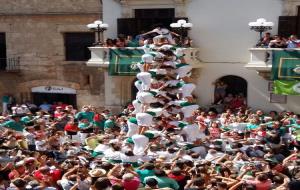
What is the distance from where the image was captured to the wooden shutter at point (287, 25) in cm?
2086

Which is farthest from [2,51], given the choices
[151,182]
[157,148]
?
[151,182]

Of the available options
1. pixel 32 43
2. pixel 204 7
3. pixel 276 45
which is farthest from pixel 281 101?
pixel 32 43

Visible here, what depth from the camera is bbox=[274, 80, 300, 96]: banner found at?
768 inches

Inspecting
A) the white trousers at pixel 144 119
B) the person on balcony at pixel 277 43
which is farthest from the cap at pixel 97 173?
the person on balcony at pixel 277 43

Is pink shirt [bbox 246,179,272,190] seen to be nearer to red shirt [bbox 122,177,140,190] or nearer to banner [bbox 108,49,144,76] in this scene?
red shirt [bbox 122,177,140,190]

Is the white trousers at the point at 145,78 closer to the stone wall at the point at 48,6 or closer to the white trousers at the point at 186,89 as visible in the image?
the white trousers at the point at 186,89

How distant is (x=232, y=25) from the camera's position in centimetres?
2202

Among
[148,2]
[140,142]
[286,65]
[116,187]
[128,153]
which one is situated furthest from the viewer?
[148,2]

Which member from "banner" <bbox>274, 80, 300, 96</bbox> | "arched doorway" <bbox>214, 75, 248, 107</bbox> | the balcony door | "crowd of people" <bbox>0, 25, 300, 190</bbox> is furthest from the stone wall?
"banner" <bbox>274, 80, 300, 96</bbox>

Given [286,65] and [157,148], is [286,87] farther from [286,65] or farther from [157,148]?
[157,148]

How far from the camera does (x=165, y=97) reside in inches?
535

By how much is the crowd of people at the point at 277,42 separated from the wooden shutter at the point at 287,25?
53cm

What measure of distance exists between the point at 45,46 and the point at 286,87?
1237 centimetres

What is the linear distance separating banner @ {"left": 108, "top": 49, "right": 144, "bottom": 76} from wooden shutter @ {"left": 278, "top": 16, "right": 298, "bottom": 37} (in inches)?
232
